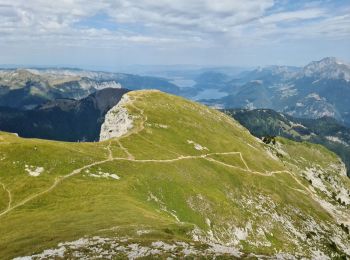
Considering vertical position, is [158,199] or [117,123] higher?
[117,123]

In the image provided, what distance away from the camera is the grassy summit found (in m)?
55.9

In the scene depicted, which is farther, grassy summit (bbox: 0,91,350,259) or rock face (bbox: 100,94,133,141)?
rock face (bbox: 100,94,133,141)

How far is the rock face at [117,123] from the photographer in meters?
168

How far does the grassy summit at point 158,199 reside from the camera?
183 ft

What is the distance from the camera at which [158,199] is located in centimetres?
10500

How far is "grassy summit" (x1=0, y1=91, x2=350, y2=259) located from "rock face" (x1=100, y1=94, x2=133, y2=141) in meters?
4.17

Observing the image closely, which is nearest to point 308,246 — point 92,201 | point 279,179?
point 279,179

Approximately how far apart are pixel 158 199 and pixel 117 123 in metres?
77.3

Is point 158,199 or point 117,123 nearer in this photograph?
point 158,199

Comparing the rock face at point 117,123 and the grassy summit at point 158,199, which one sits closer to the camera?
the grassy summit at point 158,199

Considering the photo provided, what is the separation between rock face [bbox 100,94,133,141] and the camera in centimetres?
16750

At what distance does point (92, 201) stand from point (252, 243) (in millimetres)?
52167

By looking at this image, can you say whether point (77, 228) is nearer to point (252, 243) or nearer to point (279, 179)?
point (252, 243)

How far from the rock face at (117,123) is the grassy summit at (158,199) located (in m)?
4.17
